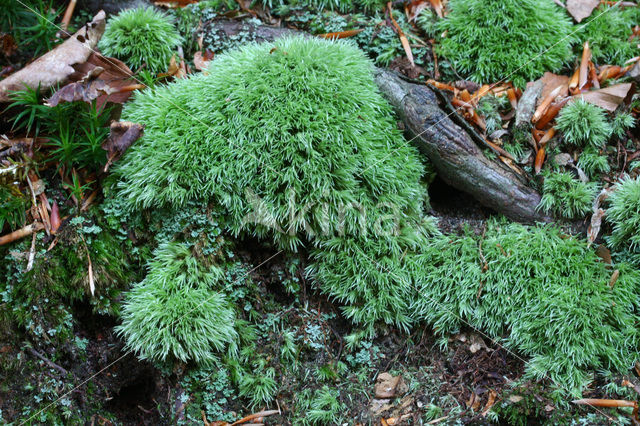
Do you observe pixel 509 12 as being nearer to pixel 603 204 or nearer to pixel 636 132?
pixel 636 132

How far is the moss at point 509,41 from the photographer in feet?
12.3

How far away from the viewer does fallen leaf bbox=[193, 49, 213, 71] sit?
3736mm

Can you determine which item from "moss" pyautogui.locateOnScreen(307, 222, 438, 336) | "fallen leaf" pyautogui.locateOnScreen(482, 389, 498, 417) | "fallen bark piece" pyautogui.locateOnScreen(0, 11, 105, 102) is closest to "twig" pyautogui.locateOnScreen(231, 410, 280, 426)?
"moss" pyautogui.locateOnScreen(307, 222, 438, 336)

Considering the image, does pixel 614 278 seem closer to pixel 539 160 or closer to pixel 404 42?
pixel 539 160

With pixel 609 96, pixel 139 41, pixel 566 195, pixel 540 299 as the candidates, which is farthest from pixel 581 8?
pixel 139 41

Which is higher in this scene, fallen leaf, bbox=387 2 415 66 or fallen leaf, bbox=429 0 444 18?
fallen leaf, bbox=429 0 444 18

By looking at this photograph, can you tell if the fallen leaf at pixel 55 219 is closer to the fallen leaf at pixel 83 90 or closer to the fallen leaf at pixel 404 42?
the fallen leaf at pixel 83 90

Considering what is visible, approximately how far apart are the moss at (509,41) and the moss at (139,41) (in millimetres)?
2303

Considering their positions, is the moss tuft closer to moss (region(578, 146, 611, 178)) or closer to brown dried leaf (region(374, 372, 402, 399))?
moss (region(578, 146, 611, 178))

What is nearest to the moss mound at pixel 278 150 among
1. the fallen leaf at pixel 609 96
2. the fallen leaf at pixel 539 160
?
the fallen leaf at pixel 539 160

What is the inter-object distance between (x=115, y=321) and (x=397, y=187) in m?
2.17

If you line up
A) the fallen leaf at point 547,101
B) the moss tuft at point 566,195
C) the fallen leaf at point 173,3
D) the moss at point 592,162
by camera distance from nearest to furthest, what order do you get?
the moss tuft at point 566,195 < the moss at point 592,162 < the fallen leaf at point 547,101 < the fallen leaf at point 173,3

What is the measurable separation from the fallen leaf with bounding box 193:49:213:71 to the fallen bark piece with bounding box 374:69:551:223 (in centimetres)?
163

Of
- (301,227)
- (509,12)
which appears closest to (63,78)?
(301,227)
